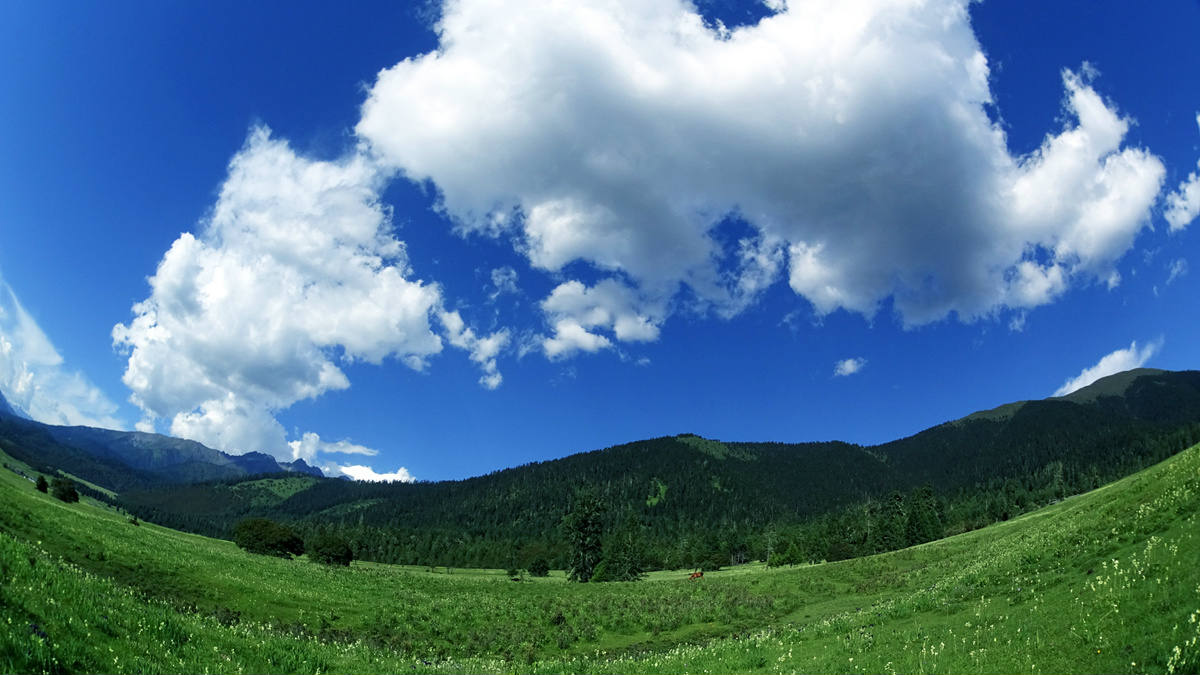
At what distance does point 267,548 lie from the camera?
80.4 meters

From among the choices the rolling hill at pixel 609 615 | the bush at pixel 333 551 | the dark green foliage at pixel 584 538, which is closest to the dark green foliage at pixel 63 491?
the bush at pixel 333 551

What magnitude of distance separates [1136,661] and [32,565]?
25.4 m

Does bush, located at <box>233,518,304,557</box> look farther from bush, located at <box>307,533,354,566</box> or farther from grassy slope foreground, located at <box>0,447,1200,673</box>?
grassy slope foreground, located at <box>0,447,1200,673</box>

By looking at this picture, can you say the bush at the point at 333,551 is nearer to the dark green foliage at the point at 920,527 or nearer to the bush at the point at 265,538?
the bush at the point at 265,538

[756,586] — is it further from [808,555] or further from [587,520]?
[808,555]

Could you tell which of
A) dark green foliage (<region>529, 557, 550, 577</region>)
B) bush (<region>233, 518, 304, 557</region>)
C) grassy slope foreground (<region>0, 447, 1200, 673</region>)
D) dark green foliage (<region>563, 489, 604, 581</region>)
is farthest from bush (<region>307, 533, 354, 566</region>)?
grassy slope foreground (<region>0, 447, 1200, 673</region>)

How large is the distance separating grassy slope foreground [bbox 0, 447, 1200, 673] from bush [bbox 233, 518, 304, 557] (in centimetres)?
3455

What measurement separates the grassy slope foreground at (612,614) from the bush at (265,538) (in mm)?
34550

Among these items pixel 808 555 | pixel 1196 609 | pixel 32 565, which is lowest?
pixel 808 555

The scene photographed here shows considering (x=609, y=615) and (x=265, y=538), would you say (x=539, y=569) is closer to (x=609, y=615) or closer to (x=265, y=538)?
(x=265, y=538)

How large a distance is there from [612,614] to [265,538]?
64.3m

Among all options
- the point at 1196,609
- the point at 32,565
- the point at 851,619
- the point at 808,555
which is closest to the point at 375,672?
the point at 32,565

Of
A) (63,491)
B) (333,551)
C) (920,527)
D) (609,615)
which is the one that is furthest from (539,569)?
(609,615)

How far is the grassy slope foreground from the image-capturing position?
1271 cm
